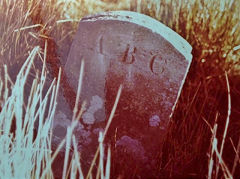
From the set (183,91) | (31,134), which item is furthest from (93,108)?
(183,91)

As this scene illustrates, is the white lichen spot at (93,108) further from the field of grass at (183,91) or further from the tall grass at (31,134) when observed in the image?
the field of grass at (183,91)

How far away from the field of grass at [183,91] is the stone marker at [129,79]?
56 mm

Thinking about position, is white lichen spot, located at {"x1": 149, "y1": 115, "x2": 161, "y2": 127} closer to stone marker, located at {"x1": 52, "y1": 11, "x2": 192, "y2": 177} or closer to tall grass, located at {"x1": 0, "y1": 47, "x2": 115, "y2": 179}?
stone marker, located at {"x1": 52, "y1": 11, "x2": 192, "y2": 177}

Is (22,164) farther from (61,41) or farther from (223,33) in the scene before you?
(223,33)

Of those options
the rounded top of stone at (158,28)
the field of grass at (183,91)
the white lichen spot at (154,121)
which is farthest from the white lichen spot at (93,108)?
the rounded top of stone at (158,28)

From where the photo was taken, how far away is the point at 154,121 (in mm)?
2381

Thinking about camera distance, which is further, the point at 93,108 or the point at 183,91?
the point at 93,108

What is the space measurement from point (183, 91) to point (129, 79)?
329mm

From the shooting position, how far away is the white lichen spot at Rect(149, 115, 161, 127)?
7.79ft

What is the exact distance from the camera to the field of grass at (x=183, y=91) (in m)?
2.24

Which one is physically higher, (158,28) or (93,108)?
(158,28)

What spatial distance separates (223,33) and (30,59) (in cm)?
121

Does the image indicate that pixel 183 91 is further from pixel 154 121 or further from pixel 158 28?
pixel 158 28

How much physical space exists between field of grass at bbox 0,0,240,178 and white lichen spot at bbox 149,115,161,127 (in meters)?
0.08
